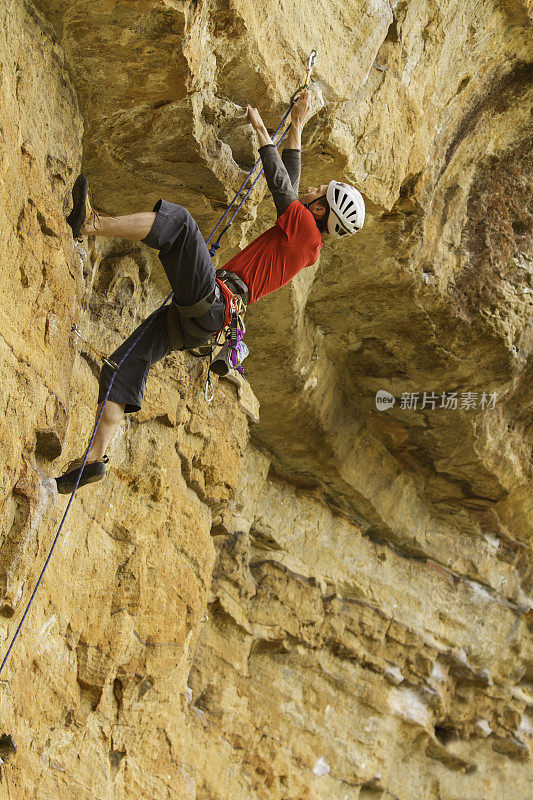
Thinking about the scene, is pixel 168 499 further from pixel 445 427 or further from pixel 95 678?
pixel 445 427

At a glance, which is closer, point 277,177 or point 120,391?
point 120,391

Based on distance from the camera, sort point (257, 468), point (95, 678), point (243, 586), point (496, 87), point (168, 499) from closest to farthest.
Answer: point (95, 678) < point (168, 499) < point (496, 87) < point (243, 586) < point (257, 468)

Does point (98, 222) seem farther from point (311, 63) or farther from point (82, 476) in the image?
point (311, 63)

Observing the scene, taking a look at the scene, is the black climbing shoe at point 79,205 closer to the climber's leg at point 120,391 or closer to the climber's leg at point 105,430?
the climber's leg at point 120,391

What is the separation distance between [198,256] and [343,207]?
95 cm

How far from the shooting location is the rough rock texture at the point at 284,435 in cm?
429

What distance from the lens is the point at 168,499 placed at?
6211 mm

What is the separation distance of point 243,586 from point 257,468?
115cm

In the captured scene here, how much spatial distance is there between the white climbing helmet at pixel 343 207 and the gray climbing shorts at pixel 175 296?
2.60ft

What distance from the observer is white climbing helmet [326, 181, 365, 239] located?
4961 millimetres

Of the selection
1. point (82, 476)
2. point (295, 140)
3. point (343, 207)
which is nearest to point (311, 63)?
point (295, 140)

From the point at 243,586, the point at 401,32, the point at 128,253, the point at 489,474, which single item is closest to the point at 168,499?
→ the point at 128,253

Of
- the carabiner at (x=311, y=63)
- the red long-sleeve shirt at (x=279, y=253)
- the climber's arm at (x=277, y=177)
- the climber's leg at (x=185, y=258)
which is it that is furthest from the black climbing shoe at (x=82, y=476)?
the carabiner at (x=311, y=63)

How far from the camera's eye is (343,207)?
4.96 m
